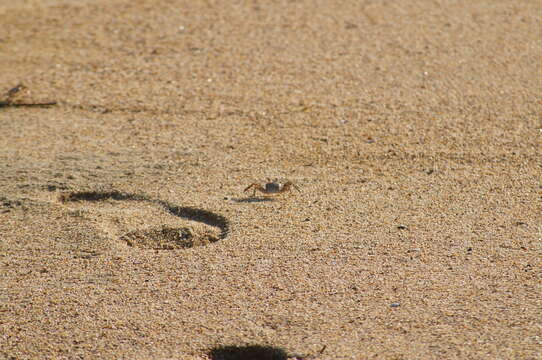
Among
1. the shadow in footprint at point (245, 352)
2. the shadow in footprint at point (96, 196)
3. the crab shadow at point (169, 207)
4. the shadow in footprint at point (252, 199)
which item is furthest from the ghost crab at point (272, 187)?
the shadow in footprint at point (245, 352)

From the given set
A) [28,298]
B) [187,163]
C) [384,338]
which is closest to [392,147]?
[187,163]

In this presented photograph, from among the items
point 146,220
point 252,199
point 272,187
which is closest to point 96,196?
point 146,220

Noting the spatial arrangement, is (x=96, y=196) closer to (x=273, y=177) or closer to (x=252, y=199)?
(x=252, y=199)

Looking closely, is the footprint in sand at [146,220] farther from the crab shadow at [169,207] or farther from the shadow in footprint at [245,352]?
the shadow in footprint at [245,352]

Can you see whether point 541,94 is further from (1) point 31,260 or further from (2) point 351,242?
(1) point 31,260

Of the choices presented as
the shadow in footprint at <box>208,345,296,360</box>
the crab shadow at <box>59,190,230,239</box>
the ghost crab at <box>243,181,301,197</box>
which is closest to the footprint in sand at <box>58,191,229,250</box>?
the crab shadow at <box>59,190,230,239</box>

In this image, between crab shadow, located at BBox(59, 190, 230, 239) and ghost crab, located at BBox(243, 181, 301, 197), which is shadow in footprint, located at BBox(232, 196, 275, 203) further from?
crab shadow, located at BBox(59, 190, 230, 239)
